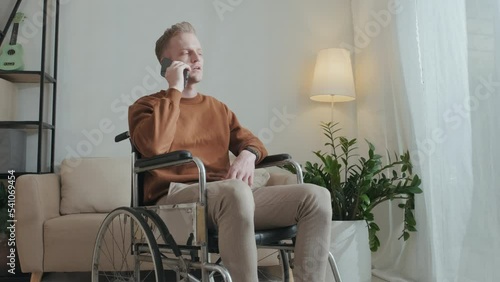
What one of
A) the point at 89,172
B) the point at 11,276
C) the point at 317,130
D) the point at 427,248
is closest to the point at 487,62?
the point at 427,248

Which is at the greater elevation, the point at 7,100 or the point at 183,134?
the point at 7,100

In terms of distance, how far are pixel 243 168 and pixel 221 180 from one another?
3.1 inches

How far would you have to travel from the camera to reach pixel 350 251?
2455 millimetres

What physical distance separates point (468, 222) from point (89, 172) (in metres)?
1.99

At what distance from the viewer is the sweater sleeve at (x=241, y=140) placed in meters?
1.75

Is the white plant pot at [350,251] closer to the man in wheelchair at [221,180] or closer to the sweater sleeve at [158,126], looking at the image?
the man in wheelchair at [221,180]

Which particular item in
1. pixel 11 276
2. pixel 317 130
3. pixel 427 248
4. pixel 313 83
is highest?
pixel 313 83

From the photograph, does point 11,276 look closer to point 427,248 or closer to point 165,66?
point 165,66

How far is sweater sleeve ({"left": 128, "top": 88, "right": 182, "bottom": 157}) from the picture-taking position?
152 cm

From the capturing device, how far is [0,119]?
10.1ft

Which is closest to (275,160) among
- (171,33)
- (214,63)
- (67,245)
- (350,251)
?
(171,33)

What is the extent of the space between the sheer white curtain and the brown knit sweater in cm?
89

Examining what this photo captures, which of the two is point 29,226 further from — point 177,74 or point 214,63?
Result: point 214,63

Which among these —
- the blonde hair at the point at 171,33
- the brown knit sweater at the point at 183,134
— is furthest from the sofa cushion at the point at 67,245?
the blonde hair at the point at 171,33
